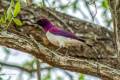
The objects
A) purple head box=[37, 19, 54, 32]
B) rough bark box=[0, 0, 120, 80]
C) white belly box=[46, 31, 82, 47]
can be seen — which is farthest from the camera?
purple head box=[37, 19, 54, 32]

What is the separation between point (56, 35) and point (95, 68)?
41cm

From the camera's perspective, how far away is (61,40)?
236 centimetres

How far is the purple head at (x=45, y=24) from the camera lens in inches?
97.2

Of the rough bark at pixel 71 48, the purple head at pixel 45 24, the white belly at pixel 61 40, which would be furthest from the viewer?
the purple head at pixel 45 24

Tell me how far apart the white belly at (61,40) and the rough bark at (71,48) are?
0.05 meters

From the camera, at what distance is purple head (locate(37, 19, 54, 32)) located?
8.10 ft

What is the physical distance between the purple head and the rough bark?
4 centimetres

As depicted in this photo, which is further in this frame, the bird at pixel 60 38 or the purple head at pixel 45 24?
the purple head at pixel 45 24

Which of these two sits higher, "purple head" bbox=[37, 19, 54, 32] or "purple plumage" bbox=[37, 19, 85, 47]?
"purple head" bbox=[37, 19, 54, 32]

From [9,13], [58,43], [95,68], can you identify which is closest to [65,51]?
[58,43]

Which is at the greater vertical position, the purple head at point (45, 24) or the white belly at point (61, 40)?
the purple head at point (45, 24)

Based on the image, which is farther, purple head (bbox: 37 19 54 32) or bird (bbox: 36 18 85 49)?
purple head (bbox: 37 19 54 32)

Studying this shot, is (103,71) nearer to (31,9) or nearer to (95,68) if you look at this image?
(95,68)

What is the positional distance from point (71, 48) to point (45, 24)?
200mm
